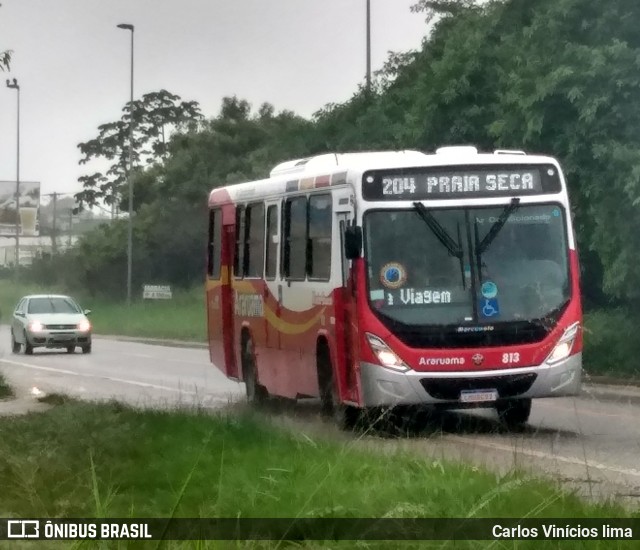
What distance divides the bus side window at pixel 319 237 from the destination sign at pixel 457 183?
1.01 metres

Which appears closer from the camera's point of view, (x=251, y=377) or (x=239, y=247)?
(x=251, y=377)

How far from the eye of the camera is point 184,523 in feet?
32.5

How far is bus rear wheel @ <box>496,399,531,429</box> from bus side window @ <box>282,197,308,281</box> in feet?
9.08

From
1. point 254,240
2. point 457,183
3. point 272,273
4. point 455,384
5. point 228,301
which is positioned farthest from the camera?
point 228,301

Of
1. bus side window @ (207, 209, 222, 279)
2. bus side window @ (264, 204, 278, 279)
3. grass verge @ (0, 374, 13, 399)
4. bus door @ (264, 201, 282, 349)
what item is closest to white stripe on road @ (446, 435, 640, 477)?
bus door @ (264, 201, 282, 349)

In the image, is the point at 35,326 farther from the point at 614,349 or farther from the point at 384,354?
the point at 384,354

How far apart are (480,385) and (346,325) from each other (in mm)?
1568

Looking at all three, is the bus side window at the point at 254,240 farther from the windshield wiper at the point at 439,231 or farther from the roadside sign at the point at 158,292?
the roadside sign at the point at 158,292

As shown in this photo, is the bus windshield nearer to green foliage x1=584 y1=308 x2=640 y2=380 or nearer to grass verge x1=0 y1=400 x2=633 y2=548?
grass verge x1=0 y1=400 x2=633 y2=548

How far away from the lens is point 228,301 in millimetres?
23125

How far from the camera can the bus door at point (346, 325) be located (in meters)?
17.4

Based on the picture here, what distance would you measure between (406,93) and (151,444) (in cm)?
2843

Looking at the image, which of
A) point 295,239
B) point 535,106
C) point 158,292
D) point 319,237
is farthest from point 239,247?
point 158,292

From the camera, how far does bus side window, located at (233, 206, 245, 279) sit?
22297 millimetres
